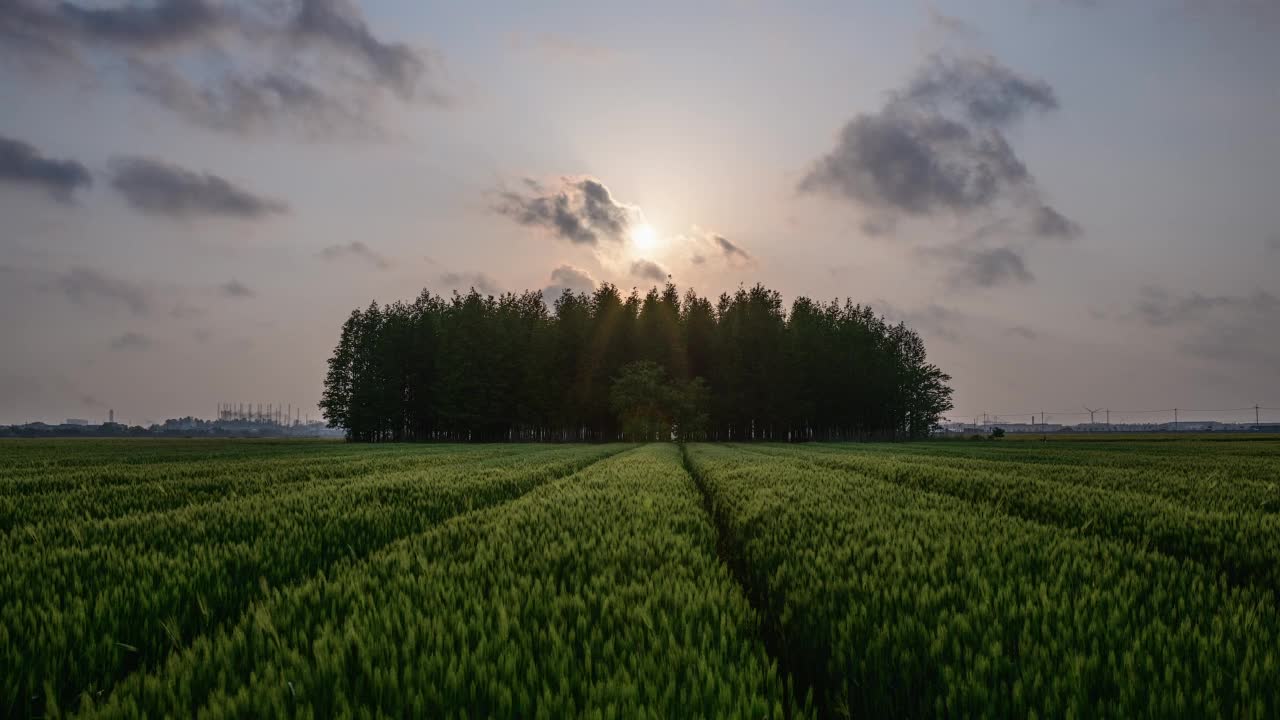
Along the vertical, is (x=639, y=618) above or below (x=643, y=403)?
below

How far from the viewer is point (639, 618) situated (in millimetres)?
3070

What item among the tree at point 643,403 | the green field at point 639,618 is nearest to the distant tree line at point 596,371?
the tree at point 643,403

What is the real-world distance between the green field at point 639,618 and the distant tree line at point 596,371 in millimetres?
66345

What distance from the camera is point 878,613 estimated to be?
3.24 m

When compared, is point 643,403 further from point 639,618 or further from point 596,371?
point 639,618

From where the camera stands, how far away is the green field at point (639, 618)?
2242 mm

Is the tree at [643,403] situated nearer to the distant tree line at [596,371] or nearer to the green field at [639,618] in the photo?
the distant tree line at [596,371]

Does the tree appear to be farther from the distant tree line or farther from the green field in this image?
the green field

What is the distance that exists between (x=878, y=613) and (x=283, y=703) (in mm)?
2895

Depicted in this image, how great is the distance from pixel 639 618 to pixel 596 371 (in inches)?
3033

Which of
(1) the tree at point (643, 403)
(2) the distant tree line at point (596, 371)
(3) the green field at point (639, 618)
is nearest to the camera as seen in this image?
(3) the green field at point (639, 618)

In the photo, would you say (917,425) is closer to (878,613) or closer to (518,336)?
(518,336)

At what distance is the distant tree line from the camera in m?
78.1

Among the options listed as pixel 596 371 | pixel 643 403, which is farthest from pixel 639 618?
pixel 596 371
